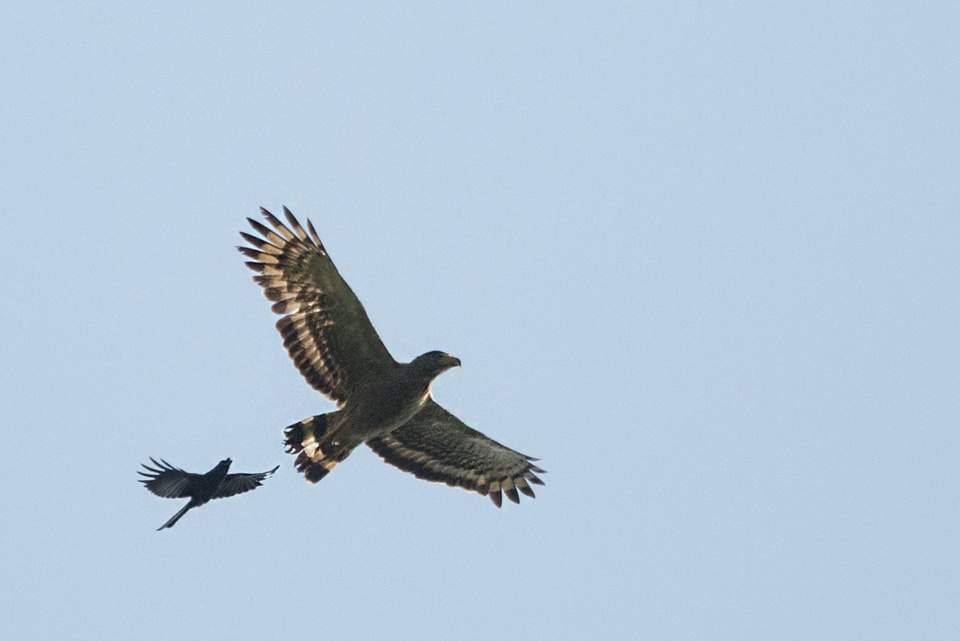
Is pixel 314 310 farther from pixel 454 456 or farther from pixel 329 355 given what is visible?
pixel 454 456

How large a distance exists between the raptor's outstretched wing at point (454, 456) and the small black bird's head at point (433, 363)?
0.99 metres

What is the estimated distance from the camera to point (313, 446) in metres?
19.9

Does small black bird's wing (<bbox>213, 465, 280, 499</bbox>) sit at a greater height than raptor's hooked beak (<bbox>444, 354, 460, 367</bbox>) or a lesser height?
lesser

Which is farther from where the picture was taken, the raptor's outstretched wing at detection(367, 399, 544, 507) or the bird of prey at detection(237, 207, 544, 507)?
the raptor's outstretched wing at detection(367, 399, 544, 507)

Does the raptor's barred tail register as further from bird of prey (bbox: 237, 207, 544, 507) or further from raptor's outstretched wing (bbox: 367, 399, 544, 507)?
raptor's outstretched wing (bbox: 367, 399, 544, 507)

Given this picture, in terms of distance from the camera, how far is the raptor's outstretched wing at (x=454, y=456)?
2127cm

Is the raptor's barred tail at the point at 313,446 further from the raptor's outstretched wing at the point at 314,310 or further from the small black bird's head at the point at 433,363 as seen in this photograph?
the small black bird's head at the point at 433,363

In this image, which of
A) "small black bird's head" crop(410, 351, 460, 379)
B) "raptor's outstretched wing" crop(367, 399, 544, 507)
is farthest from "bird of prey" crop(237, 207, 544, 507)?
"raptor's outstretched wing" crop(367, 399, 544, 507)

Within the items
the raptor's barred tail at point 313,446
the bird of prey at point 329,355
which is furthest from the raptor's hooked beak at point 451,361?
the raptor's barred tail at point 313,446

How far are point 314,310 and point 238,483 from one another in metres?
2.21

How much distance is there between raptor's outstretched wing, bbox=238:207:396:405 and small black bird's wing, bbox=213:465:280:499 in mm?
1299

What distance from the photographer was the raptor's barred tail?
1986 centimetres

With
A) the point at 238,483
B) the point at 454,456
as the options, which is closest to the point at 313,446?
the point at 238,483

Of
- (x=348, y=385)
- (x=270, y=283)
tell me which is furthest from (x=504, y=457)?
(x=270, y=283)
